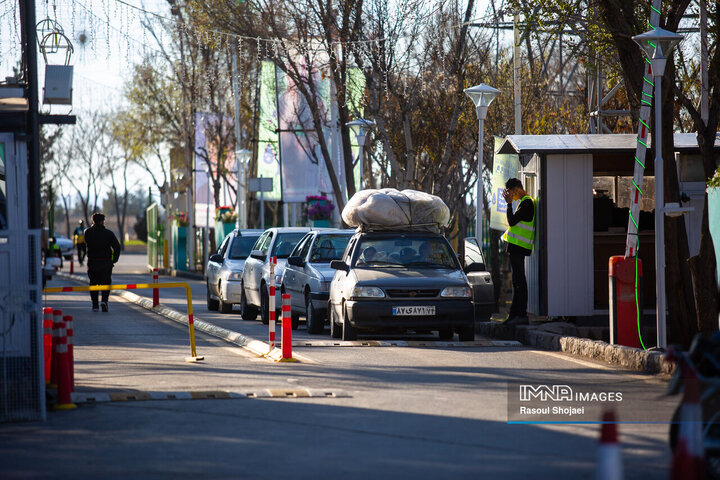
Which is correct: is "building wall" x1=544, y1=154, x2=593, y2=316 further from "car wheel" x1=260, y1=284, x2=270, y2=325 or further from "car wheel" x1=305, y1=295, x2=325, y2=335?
"car wheel" x1=260, y1=284, x2=270, y2=325

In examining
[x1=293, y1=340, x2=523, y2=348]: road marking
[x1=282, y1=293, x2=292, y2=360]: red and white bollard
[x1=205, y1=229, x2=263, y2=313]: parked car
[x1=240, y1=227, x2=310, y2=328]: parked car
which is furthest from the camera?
[x1=205, y1=229, x2=263, y2=313]: parked car

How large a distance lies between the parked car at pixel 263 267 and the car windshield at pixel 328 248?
1345mm

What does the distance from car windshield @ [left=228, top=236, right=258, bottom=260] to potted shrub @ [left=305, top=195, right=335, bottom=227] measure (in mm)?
16996

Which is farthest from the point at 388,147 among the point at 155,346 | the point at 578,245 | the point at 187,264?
the point at 187,264

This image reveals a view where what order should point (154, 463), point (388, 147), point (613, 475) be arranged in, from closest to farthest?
point (613, 475)
point (154, 463)
point (388, 147)

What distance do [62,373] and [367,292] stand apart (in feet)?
21.4

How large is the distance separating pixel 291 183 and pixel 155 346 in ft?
94.1

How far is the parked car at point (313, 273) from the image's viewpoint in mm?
17766

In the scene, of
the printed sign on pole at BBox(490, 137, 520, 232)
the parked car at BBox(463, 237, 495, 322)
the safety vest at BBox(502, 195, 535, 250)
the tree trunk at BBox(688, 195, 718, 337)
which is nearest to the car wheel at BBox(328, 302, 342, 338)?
the parked car at BBox(463, 237, 495, 322)

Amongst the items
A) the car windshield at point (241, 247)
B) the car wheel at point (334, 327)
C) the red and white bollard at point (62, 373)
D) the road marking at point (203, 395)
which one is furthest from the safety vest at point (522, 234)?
the red and white bollard at point (62, 373)

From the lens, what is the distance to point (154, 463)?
24.4 ft

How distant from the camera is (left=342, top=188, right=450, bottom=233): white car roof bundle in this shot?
17359 millimetres

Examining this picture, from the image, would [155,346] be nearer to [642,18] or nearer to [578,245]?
[578,245]

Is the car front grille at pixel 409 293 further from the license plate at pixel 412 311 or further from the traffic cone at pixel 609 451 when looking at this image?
the traffic cone at pixel 609 451
